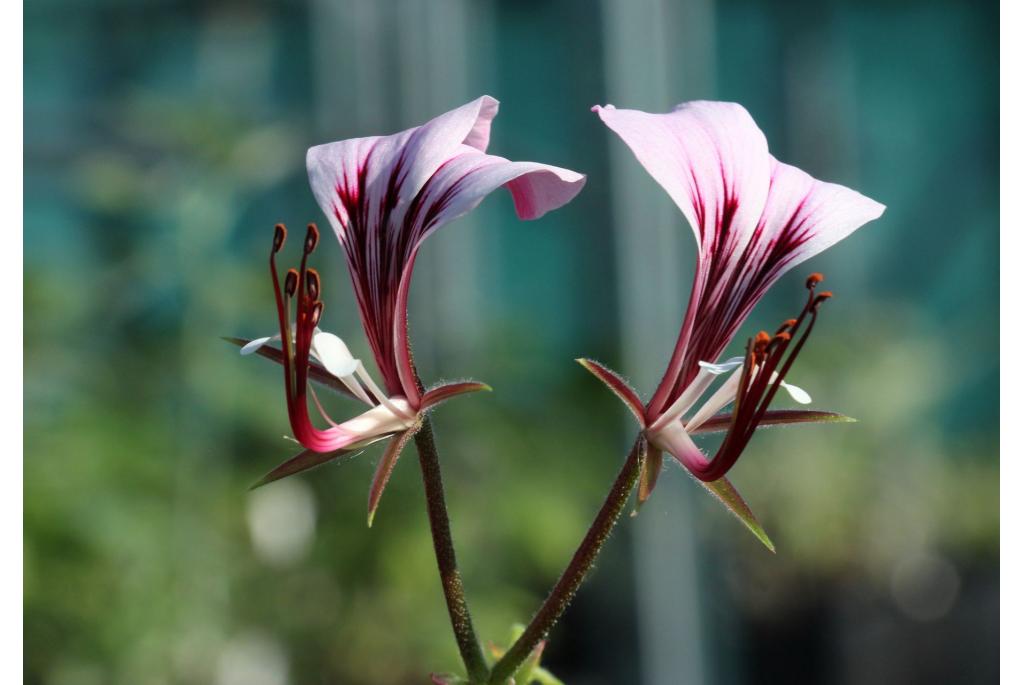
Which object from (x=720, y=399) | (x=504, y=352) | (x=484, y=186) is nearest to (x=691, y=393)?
(x=720, y=399)

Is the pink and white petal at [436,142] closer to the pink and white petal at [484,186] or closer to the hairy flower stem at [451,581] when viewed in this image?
the pink and white petal at [484,186]

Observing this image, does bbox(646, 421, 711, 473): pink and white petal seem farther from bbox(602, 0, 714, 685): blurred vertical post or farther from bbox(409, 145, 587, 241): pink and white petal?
bbox(602, 0, 714, 685): blurred vertical post

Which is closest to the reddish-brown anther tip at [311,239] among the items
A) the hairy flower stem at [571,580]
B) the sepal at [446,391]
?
the sepal at [446,391]

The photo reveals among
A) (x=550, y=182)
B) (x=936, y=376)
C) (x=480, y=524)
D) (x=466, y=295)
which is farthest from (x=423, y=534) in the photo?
(x=550, y=182)

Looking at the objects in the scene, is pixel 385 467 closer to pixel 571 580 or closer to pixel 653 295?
pixel 571 580

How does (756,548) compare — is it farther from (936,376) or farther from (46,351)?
(46,351)

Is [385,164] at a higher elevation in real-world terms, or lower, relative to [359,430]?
higher
